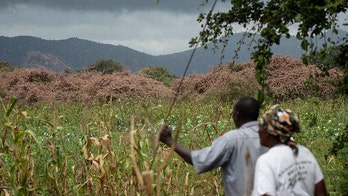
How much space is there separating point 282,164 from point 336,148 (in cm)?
283

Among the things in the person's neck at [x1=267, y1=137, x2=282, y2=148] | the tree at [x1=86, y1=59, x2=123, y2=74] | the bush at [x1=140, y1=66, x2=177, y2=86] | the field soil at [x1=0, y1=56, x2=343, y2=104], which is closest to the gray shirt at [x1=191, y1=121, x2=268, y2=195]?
the person's neck at [x1=267, y1=137, x2=282, y2=148]

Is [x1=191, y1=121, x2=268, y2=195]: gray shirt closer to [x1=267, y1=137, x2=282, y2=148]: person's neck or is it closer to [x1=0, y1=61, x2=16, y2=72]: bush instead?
[x1=267, y1=137, x2=282, y2=148]: person's neck

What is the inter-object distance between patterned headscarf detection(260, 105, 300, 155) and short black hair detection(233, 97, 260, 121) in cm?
47

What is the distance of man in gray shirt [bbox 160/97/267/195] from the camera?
341 centimetres

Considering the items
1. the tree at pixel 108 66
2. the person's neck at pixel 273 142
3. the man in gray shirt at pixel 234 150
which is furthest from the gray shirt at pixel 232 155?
the tree at pixel 108 66

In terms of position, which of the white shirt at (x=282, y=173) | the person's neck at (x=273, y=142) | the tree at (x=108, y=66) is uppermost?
the person's neck at (x=273, y=142)

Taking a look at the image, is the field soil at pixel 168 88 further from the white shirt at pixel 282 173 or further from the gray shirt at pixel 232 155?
the white shirt at pixel 282 173

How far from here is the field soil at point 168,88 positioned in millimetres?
19562

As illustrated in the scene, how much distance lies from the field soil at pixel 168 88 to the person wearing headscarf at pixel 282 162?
14.7 m

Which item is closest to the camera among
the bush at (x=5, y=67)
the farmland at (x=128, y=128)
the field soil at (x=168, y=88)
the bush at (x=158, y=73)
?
the farmland at (x=128, y=128)

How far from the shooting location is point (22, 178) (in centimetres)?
462

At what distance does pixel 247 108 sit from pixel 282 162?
2.15 ft

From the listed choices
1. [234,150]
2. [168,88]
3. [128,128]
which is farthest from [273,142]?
[168,88]

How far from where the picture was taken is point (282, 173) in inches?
117
